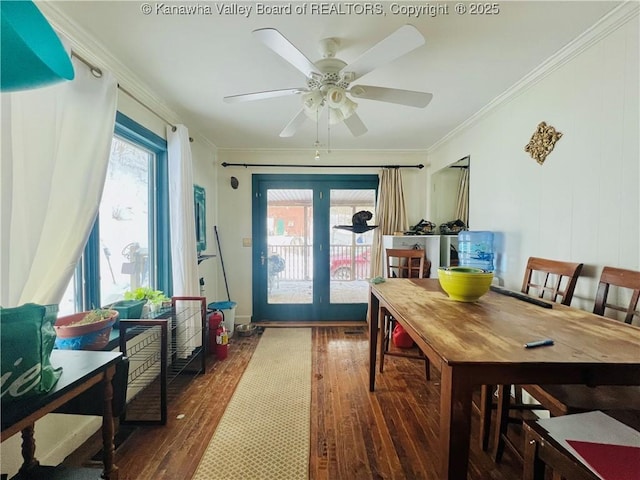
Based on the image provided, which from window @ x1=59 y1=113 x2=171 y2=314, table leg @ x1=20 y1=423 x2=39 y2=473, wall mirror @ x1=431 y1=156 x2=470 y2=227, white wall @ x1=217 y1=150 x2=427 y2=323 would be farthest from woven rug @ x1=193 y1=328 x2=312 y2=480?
wall mirror @ x1=431 y1=156 x2=470 y2=227

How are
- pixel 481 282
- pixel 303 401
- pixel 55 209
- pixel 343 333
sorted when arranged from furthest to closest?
pixel 343 333 → pixel 303 401 → pixel 481 282 → pixel 55 209

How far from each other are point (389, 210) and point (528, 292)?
2116mm

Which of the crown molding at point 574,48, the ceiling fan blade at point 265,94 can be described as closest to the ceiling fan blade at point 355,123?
the ceiling fan blade at point 265,94

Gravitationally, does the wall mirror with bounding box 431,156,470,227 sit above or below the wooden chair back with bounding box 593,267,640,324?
above

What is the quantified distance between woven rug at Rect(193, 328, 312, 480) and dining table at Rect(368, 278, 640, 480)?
1044 mm

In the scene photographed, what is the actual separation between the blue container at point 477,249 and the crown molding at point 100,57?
121 inches

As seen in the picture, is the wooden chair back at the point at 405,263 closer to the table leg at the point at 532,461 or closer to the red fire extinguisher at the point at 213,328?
the red fire extinguisher at the point at 213,328

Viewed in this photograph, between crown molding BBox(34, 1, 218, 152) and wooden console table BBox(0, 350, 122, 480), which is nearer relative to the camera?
wooden console table BBox(0, 350, 122, 480)

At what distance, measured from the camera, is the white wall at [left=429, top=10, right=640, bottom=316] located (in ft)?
4.74

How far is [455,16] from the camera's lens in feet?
4.85

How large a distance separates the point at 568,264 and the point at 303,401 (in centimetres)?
202

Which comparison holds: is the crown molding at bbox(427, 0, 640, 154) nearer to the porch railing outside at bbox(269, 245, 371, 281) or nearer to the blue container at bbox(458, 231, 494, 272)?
the blue container at bbox(458, 231, 494, 272)

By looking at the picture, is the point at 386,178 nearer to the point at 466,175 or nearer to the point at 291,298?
the point at 466,175

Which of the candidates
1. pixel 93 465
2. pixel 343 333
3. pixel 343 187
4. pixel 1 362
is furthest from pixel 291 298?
pixel 1 362
